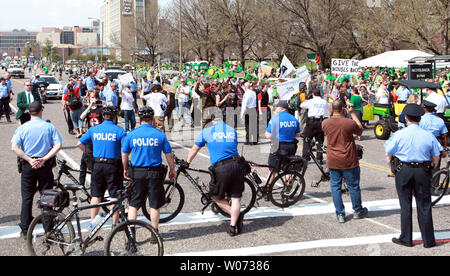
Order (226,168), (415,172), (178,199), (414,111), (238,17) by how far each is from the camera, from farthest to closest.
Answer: (238,17) < (178,199) < (226,168) < (414,111) < (415,172)

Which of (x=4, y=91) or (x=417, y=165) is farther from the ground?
(x=4, y=91)

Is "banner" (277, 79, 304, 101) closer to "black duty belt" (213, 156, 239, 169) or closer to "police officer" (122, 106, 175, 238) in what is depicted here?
"black duty belt" (213, 156, 239, 169)

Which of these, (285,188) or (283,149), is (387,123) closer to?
(283,149)

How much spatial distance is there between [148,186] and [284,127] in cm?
320

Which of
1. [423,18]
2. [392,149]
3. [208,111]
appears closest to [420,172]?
[392,149]

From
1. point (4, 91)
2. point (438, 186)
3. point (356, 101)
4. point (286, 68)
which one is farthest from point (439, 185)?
point (4, 91)

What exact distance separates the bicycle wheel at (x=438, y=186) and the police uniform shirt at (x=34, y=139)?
6.33 m

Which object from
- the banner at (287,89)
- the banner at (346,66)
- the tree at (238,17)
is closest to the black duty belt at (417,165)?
the banner at (287,89)

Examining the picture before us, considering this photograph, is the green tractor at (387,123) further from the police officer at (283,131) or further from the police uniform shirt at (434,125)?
the police officer at (283,131)

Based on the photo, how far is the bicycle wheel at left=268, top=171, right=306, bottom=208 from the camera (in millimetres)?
8547

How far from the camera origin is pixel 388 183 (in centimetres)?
1048

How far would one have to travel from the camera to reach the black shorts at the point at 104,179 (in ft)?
21.9

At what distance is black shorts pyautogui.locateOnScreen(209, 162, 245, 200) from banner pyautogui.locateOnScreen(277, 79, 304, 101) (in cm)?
829

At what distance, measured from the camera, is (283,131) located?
8805 mm
